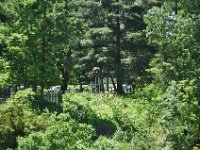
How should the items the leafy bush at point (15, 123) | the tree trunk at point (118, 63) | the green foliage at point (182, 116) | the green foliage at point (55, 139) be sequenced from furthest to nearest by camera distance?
1. the tree trunk at point (118, 63)
2. the leafy bush at point (15, 123)
3. the green foliage at point (182, 116)
4. the green foliage at point (55, 139)

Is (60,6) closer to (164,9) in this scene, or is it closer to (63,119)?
(164,9)

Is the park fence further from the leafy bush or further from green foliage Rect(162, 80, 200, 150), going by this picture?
green foliage Rect(162, 80, 200, 150)

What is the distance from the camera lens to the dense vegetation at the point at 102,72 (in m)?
17.6

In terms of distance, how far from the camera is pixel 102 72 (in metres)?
37.2

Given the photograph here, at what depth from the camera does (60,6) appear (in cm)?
2708

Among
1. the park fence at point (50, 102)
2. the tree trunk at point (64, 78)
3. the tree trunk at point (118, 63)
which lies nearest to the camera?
the park fence at point (50, 102)

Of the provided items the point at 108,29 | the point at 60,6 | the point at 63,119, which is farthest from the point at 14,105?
the point at 108,29

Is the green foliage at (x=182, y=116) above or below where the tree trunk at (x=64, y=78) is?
above

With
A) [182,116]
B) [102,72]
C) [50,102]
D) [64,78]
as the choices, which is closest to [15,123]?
[182,116]

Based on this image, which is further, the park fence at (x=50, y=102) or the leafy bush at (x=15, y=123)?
the park fence at (x=50, y=102)

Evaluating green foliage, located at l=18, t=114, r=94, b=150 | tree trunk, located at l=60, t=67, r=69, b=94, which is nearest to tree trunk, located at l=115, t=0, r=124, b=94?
tree trunk, located at l=60, t=67, r=69, b=94

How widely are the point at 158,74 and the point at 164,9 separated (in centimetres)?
292

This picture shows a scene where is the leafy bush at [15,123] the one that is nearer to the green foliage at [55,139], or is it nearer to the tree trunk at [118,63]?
the green foliage at [55,139]

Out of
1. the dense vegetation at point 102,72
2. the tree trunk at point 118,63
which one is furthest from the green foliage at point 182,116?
the tree trunk at point 118,63
